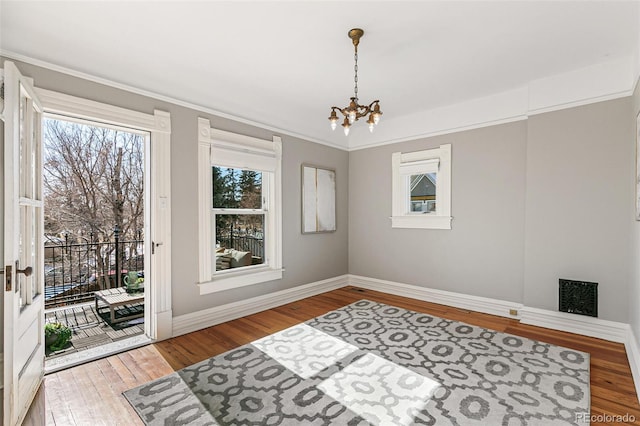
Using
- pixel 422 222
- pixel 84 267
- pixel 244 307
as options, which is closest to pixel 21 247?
pixel 244 307

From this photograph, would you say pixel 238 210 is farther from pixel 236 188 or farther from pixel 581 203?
pixel 581 203

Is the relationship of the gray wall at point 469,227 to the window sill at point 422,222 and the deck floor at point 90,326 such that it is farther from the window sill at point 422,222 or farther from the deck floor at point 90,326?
the deck floor at point 90,326

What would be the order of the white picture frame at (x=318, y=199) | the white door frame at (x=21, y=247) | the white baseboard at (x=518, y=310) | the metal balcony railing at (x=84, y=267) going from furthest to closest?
the metal balcony railing at (x=84, y=267) < the white picture frame at (x=318, y=199) < the white baseboard at (x=518, y=310) < the white door frame at (x=21, y=247)

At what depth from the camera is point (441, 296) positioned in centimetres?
436

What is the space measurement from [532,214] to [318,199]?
2.88 meters

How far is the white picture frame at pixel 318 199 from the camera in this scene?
4.75 metres

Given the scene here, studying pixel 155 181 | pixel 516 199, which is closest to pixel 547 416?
pixel 516 199

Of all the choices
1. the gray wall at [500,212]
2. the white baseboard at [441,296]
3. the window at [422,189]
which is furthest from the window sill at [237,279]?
the window at [422,189]

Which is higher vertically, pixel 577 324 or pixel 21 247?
pixel 21 247

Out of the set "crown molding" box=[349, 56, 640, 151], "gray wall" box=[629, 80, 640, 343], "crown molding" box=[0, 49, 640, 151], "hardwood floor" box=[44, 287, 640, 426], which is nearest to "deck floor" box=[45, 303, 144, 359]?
"hardwood floor" box=[44, 287, 640, 426]

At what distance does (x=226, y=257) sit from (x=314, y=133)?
2.34 m

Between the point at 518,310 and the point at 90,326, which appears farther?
the point at 90,326

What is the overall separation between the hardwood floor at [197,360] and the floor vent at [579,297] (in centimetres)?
27

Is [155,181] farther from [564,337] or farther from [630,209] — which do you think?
[630,209]
